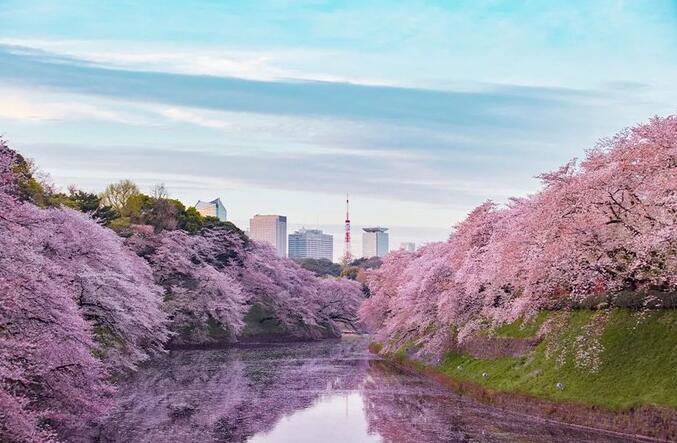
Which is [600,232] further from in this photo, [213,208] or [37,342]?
[213,208]

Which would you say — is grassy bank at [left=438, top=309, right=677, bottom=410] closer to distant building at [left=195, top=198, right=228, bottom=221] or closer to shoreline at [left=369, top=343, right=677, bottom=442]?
shoreline at [left=369, top=343, right=677, bottom=442]

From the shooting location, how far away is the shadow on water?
27047mm

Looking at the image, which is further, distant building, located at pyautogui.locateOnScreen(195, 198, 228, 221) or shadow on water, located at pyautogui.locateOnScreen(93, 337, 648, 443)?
distant building, located at pyautogui.locateOnScreen(195, 198, 228, 221)

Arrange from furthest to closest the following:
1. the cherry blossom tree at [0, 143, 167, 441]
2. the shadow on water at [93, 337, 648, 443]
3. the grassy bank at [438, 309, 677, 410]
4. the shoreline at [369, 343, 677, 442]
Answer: the shadow on water at [93, 337, 648, 443] < the grassy bank at [438, 309, 677, 410] < the shoreline at [369, 343, 677, 442] < the cherry blossom tree at [0, 143, 167, 441]

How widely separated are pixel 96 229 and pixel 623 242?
24390mm

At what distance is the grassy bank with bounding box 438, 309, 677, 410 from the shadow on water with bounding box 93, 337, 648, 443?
148cm

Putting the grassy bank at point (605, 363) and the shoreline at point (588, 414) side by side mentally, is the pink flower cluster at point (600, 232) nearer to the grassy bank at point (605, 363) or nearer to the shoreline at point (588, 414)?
the grassy bank at point (605, 363)

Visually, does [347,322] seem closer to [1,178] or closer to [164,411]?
[164,411]

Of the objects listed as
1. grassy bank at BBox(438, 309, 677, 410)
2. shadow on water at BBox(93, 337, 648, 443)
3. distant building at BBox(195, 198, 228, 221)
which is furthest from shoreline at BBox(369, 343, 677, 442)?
distant building at BBox(195, 198, 228, 221)

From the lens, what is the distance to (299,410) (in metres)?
33.9

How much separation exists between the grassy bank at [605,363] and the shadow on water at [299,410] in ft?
4.85

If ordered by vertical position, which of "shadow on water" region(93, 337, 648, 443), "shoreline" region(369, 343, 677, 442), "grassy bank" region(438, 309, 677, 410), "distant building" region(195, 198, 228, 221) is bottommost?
"shadow on water" region(93, 337, 648, 443)

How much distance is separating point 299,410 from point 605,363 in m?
12.5

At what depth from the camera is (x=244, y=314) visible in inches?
3270
